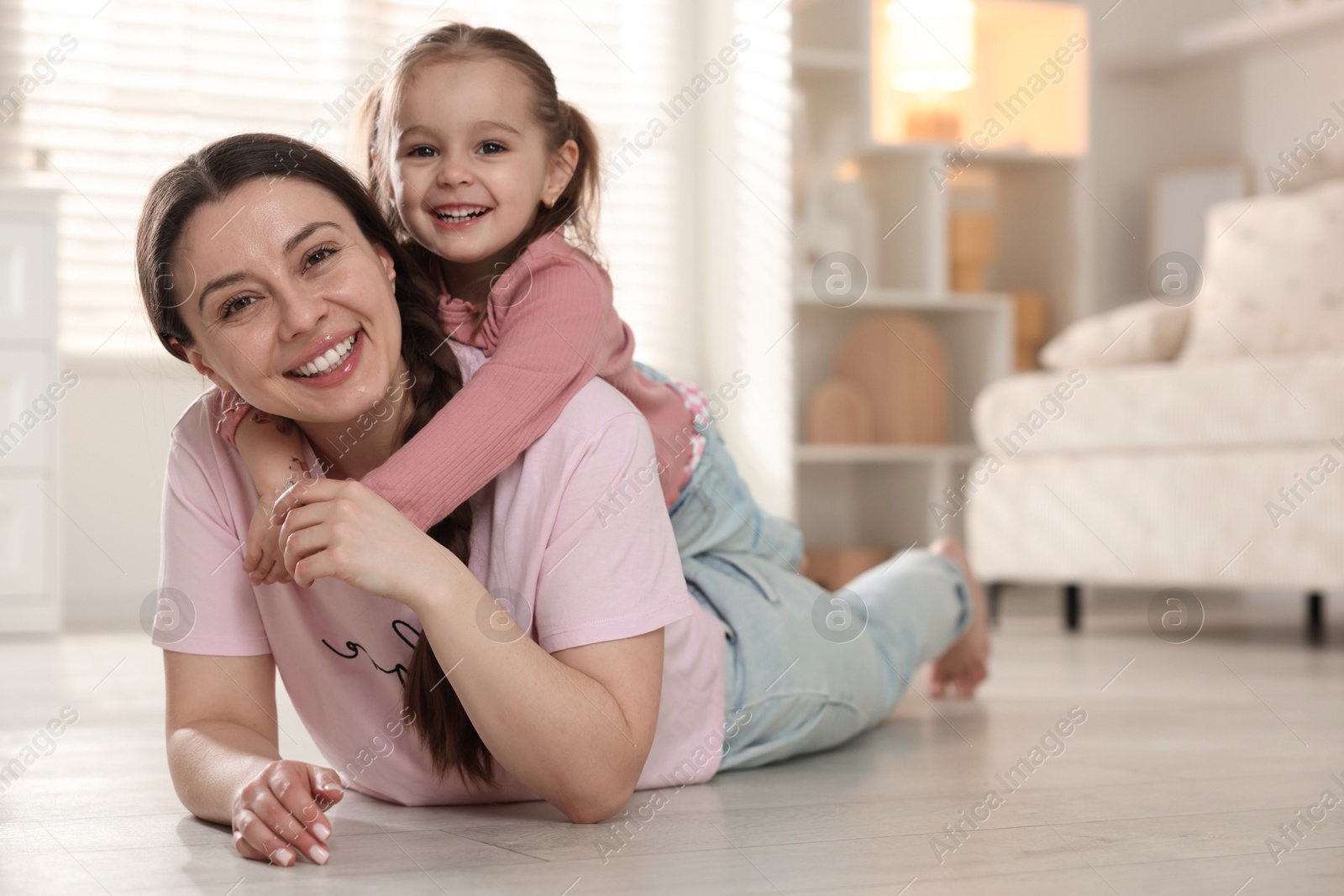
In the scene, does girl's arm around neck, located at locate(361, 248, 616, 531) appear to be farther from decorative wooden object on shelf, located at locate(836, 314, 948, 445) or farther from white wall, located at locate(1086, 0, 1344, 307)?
white wall, located at locate(1086, 0, 1344, 307)

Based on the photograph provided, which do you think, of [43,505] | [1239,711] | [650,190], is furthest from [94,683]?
[650,190]

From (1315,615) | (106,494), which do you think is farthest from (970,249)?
(106,494)

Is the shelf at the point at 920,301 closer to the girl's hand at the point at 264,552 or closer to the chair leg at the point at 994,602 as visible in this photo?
the chair leg at the point at 994,602

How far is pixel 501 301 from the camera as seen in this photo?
3.65ft

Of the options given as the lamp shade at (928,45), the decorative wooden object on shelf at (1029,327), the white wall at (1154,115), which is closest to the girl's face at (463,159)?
the lamp shade at (928,45)

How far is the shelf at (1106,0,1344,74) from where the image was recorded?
3.26 metres

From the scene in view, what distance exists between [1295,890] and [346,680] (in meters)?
0.69

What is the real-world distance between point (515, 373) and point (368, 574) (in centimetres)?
20

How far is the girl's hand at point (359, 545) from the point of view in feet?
2.78

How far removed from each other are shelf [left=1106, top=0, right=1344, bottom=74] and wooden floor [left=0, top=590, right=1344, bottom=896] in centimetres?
217

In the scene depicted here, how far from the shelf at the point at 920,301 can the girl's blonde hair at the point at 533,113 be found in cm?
201

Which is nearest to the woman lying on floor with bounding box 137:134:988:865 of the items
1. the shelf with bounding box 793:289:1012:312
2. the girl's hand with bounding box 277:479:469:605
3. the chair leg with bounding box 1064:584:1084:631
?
the girl's hand with bounding box 277:479:469:605

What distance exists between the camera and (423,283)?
108 cm

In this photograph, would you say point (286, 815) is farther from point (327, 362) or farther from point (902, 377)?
point (902, 377)
